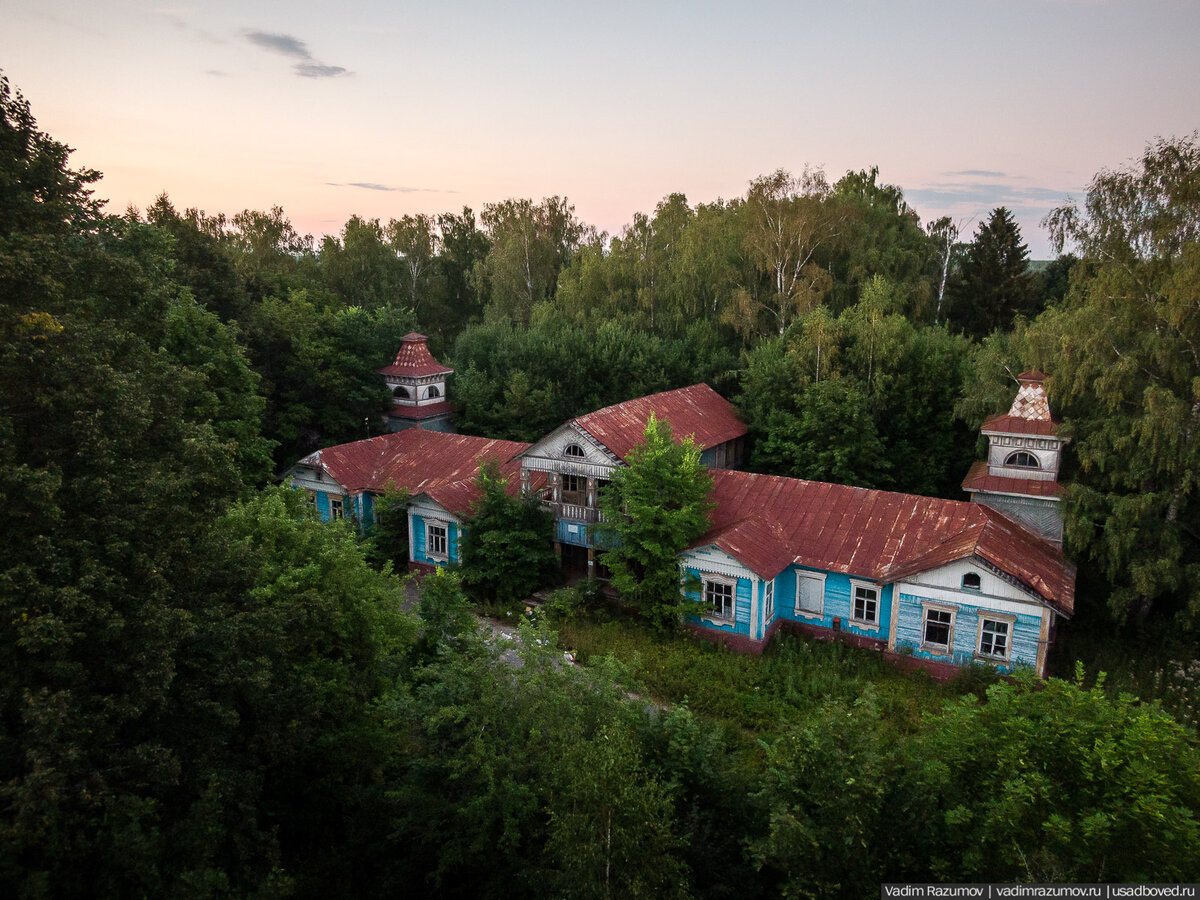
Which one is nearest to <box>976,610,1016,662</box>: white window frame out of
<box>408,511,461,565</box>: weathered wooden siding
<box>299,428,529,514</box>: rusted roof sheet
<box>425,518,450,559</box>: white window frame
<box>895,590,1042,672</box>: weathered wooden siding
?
<box>895,590,1042,672</box>: weathered wooden siding

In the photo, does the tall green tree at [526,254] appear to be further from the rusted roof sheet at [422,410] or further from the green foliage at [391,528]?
the green foliage at [391,528]

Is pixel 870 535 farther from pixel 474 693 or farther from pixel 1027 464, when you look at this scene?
pixel 474 693

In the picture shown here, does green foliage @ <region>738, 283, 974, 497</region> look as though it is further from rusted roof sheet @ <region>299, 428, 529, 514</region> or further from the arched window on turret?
rusted roof sheet @ <region>299, 428, 529, 514</region>

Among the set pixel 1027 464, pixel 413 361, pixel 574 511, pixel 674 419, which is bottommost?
pixel 574 511

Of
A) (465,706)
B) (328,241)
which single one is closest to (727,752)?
(465,706)

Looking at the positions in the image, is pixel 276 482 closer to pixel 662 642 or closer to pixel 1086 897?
pixel 662 642

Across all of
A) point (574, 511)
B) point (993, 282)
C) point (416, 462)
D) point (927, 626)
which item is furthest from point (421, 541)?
point (993, 282)
